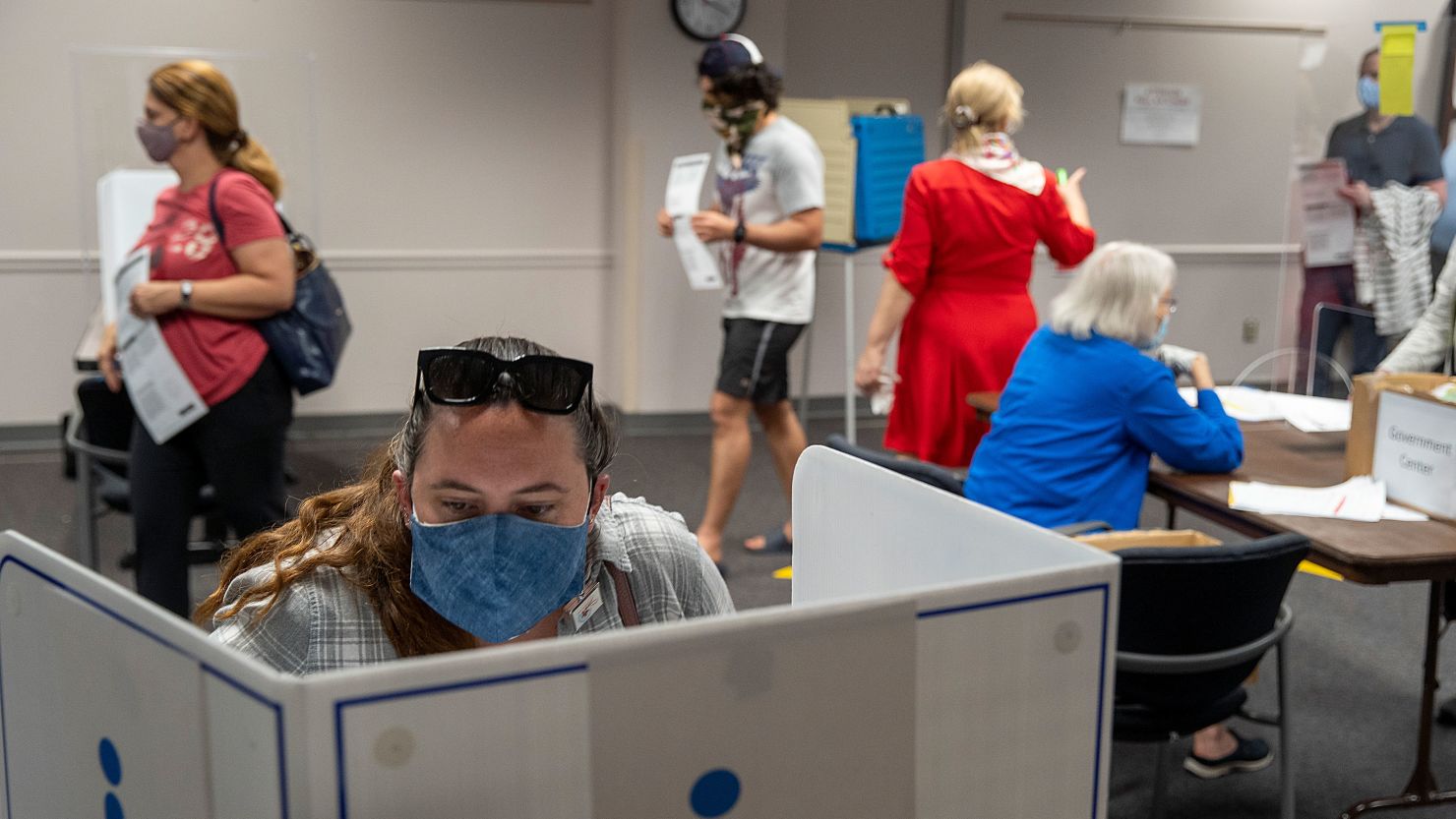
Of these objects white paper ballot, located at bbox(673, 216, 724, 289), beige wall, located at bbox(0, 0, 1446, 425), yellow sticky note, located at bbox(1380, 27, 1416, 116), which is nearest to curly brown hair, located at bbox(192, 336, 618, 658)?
white paper ballot, located at bbox(673, 216, 724, 289)

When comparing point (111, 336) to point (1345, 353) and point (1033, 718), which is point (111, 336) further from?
point (1345, 353)

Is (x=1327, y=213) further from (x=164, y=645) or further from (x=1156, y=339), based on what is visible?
(x=164, y=645)

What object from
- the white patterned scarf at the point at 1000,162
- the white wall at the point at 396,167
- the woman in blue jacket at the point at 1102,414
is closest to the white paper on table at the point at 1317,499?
the woman in blue jacket at the point at 1102,414

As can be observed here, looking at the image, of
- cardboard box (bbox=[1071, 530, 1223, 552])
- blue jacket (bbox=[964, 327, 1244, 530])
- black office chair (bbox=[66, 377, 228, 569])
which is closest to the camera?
cardboard box (bbox=[1071, 530, 1223, 552])

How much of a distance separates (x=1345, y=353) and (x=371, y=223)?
4.04 meters

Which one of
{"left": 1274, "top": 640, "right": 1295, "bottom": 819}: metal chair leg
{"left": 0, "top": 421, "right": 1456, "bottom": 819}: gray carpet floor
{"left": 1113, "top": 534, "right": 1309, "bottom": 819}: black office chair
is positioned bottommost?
{"left": 0, "top": 421, "right": 1456, "bottom": 819}: gray carpet floor

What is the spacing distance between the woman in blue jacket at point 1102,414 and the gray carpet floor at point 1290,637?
0.61 metres

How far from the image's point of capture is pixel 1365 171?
15.9ft

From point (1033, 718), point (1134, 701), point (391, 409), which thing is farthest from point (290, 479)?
point (1033, 718)

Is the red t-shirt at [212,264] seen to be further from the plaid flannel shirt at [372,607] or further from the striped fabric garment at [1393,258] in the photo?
the striped fabric garment at [1393,258]

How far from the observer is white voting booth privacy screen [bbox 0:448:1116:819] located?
605 mm

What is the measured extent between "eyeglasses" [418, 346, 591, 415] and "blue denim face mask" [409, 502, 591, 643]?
10 centimetres

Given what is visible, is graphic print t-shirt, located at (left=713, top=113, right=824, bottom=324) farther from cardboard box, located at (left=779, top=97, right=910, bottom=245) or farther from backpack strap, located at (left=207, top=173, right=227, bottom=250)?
backpack strap, located at (left=207, top=173, right=227, bottom=250)

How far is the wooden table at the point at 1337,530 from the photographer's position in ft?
7.64
